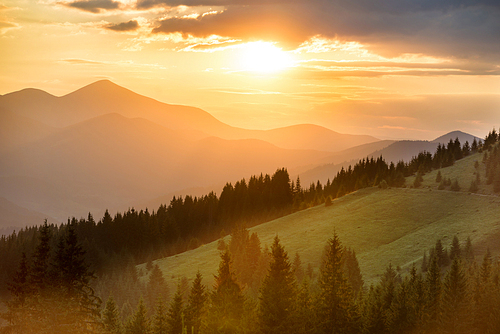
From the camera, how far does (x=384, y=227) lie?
108562mm

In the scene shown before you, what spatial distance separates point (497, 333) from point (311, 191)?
13630 centimetres

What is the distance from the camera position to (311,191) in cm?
17400

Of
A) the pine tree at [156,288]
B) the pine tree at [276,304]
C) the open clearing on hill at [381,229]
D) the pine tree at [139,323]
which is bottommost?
the pine tree at [156,288]

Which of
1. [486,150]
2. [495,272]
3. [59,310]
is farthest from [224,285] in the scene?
[486,150]

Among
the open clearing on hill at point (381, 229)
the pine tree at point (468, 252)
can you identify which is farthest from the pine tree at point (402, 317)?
the pine tree at point (468, 252)

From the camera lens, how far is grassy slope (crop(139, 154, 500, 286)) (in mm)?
86294

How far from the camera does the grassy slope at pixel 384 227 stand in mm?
86294

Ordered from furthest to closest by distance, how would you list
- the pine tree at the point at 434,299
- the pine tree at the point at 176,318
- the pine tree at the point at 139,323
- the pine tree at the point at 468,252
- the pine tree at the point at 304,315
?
1. the pine tree at the point at 468,252
2. the pine tree at the point at 139,323
3. the pine tree at the point at 434,299
4. the pine tree at the point at 176,318
5. the pine tree at the point at 304,315

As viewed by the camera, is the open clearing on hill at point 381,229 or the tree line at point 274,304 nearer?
the tree line at point 274,304

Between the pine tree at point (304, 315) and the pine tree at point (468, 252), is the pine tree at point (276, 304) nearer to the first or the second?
the pine tree at point (304, 315)

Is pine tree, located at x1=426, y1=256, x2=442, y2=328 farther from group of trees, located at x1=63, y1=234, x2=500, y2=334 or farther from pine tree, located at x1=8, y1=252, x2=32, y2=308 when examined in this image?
pine tree, located at x1=8, y1=252, x2=32, y2=308

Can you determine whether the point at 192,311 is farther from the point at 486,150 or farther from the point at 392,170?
the point at 486,150

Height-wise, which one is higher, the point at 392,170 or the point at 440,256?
the point at 392,170

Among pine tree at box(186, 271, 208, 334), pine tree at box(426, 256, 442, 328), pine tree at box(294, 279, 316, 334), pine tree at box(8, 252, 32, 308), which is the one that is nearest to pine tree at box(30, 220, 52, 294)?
pine tree at box(8, 252, 32, 308)
